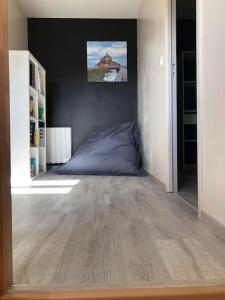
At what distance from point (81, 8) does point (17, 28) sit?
1063 millimetres

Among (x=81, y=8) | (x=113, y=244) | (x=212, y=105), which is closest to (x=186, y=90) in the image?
(x=81, y=8)

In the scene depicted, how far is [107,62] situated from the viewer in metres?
5.99

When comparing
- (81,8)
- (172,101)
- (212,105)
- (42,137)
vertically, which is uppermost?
(81,8)

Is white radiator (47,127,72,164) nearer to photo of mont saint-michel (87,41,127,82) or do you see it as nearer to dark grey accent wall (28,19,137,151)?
dark grey accent wall (28,19,137,151)

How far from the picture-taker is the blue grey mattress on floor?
Answer: 4.70 m

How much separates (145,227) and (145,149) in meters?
3.19

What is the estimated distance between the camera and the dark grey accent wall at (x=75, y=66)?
19.6 feet

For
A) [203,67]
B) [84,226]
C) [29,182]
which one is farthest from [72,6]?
[84,226]

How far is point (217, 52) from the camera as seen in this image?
65.2 inches

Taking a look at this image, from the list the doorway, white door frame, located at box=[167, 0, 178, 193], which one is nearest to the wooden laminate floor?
white door frame, located at box=[167, 0, 178, 193]

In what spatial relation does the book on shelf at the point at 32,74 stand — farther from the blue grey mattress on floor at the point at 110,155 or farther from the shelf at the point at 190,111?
the shelf at the point at 190,111

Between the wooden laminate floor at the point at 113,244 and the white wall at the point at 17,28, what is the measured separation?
10.5 feet

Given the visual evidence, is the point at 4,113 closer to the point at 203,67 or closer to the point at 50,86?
the point at 203,67

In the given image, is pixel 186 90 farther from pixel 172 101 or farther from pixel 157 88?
pixel 172 101
